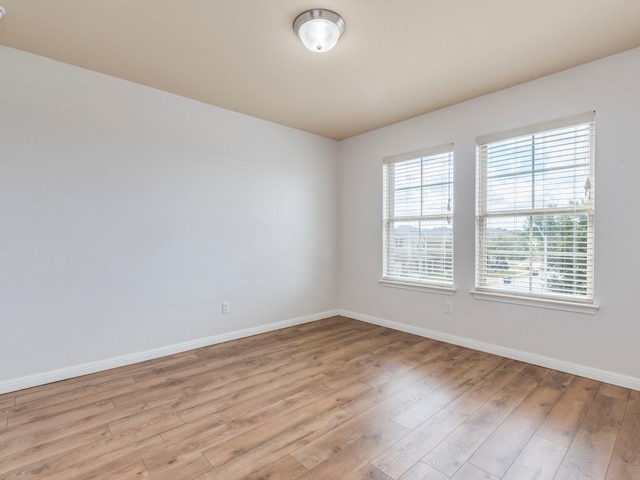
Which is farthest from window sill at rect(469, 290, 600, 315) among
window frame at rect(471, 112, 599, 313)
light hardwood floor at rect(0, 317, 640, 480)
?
light hardwood floor at rect(0, 317, 640, 480)

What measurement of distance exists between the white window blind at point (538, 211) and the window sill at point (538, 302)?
0.04 m

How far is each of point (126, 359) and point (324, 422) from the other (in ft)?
6.64

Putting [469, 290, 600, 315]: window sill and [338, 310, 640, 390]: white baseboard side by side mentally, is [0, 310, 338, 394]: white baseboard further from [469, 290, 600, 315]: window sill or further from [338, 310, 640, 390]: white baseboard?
[469, 290, 600, 315]: window sill

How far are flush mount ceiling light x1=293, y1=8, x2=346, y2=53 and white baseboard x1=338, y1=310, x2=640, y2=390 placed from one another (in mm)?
3074

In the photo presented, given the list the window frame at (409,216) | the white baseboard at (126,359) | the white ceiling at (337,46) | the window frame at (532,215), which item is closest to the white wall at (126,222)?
the white baseboard at (126,359)

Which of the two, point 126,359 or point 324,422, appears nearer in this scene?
point 324,422

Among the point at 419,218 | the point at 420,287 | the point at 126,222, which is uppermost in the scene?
the point at 419,218

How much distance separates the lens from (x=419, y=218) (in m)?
3.90

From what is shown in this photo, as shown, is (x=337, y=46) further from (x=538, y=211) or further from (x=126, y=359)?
(x=126, y=359)

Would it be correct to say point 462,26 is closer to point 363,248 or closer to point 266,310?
point 363,248

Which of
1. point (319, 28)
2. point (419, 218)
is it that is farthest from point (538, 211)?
point (319, 28)

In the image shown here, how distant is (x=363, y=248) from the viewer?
4504 millimetres

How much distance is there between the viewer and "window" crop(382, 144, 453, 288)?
363 centimetres

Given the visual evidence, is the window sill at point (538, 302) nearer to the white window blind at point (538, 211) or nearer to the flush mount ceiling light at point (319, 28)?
the white window blind at point (538, 211)
